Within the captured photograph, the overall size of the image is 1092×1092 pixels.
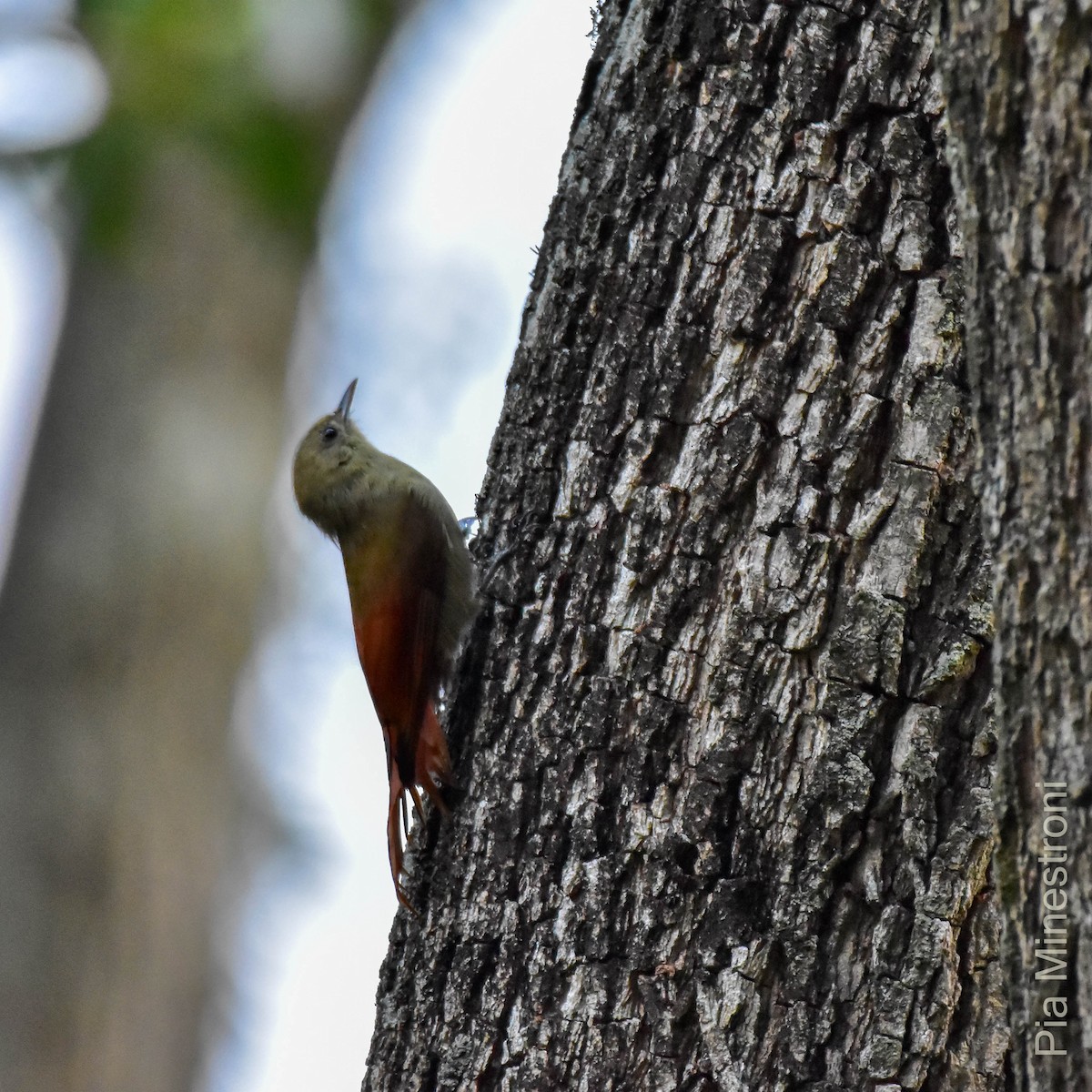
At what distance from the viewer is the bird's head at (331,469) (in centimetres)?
393

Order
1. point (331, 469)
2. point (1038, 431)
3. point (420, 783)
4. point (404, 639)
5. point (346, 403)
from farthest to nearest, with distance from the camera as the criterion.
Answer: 1. point (346, 403)
2. point (331, 469)
3. point (404, 639)
4. point (420, 783)
5. point (1038, 431)

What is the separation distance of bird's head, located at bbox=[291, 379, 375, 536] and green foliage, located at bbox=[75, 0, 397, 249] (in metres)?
0.76

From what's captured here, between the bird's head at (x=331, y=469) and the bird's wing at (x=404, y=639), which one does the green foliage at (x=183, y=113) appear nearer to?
the bird's head at (x=331, y=469)

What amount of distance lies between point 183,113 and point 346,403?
1.11m

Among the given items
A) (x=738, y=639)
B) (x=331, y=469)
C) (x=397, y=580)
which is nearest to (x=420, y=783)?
(x=738, y=639)

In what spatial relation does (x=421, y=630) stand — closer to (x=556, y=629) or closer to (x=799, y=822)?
(x=556, y=629)

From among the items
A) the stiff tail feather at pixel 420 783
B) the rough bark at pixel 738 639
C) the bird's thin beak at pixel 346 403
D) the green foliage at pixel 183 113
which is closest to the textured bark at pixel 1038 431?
the rough bark at pixel 738 639

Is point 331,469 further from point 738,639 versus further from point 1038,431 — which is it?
point 1038,431

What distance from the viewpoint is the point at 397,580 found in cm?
345

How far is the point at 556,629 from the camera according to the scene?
199cm

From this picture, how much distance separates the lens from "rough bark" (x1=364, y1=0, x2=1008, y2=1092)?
64.6 inches

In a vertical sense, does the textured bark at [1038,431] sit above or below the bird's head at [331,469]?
below

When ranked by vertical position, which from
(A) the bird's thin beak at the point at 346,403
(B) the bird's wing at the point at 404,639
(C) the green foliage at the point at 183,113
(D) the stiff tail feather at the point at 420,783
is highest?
(C) the green foliage at the point at 183,113

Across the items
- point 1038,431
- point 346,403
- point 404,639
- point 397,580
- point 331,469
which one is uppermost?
point 346,403
